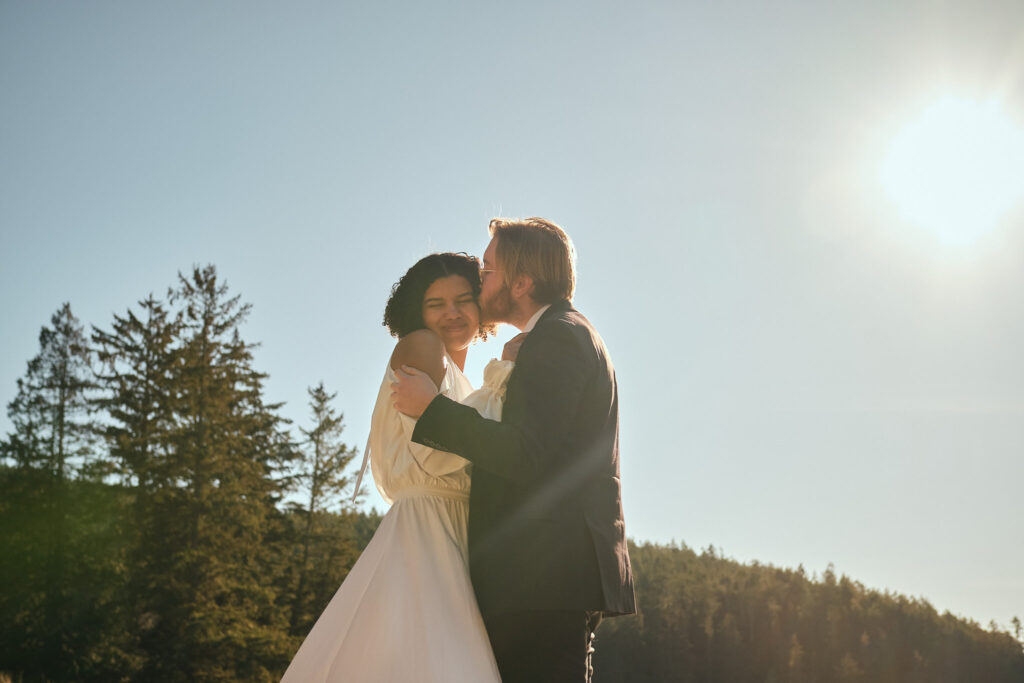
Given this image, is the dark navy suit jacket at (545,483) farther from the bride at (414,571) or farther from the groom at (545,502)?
the bride at (414,571)

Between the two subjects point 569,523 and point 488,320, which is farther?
point 488,320

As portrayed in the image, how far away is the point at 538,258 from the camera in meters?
3.50

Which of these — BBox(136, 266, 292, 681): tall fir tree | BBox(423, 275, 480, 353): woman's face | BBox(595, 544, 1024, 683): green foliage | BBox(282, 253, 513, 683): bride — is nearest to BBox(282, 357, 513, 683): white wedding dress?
BBox(282, 253, 513, 683): bride

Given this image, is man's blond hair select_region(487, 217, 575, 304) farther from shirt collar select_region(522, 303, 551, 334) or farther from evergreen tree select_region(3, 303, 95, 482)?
evergreen tree select_region(3, 303, 95, 482)

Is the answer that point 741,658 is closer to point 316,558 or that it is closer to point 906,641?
point 906,641

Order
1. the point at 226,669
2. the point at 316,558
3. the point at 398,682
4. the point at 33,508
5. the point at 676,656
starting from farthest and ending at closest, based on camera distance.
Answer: the point at 676,656
the point at 316,558
the point at 33,508
the point at 226,669
the point at 398,682

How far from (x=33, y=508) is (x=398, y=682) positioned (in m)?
30.9

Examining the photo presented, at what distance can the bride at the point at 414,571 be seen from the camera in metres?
3.09

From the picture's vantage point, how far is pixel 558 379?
3072mm

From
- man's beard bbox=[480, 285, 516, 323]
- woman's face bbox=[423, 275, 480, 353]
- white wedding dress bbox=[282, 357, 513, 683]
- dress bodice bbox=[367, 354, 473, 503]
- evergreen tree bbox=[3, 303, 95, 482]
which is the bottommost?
white wedding dress bbox=[282, 357, 513, 683]

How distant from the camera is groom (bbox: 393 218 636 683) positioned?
302 centimetres

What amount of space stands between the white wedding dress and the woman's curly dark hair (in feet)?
1.29

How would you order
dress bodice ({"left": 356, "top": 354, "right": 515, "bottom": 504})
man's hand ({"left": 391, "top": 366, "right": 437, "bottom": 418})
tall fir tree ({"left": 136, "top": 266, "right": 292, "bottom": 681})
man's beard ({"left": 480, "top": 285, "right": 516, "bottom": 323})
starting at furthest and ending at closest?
1. tall fir tree ({"left": 136, "top": 266, "right": 292, "bottom": 681})
2. man's beard ({"left": 480, "top": 285, "right": 516, "bottom": 323})
3. dress bodice ({"left": 356, "top": 354, "right": 515, "bottom": 504})
4. man's hand ({"left": 391, "top": 366, "right": 437, "bottom": 418})

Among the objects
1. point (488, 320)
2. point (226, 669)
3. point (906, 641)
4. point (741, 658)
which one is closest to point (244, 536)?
point (226, 669)
